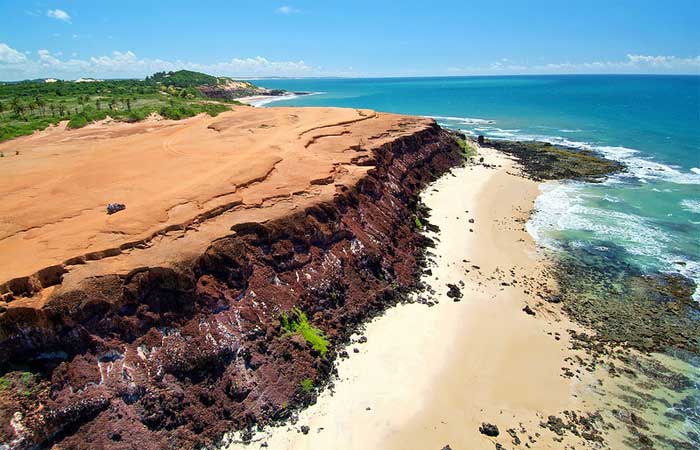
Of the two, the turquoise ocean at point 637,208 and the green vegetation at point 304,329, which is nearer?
the green vegetation at point 304,329

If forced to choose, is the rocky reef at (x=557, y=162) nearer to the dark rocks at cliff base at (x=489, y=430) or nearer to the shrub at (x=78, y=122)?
the dark rocks at cliff base at (x=489, y=430)

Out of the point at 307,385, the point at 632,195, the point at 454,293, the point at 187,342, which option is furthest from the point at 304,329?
the point at 632,195

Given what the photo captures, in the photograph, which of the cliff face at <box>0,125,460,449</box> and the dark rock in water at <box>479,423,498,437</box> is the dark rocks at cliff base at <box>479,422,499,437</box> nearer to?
the dark rock in water at <box>479,423,498,437</box>

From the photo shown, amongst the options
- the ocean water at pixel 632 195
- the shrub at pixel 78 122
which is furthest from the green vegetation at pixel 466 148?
the shrub at pixel 78 122

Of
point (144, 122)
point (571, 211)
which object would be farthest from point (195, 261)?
point (144, 122)

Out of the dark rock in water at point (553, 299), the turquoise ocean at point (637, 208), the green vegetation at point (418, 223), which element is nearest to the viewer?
the dark rock in water at point (553, 299)

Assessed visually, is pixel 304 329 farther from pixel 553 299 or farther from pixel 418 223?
pixel 418 223

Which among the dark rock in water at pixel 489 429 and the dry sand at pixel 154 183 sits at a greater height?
the dry sand at pixel 154 183
